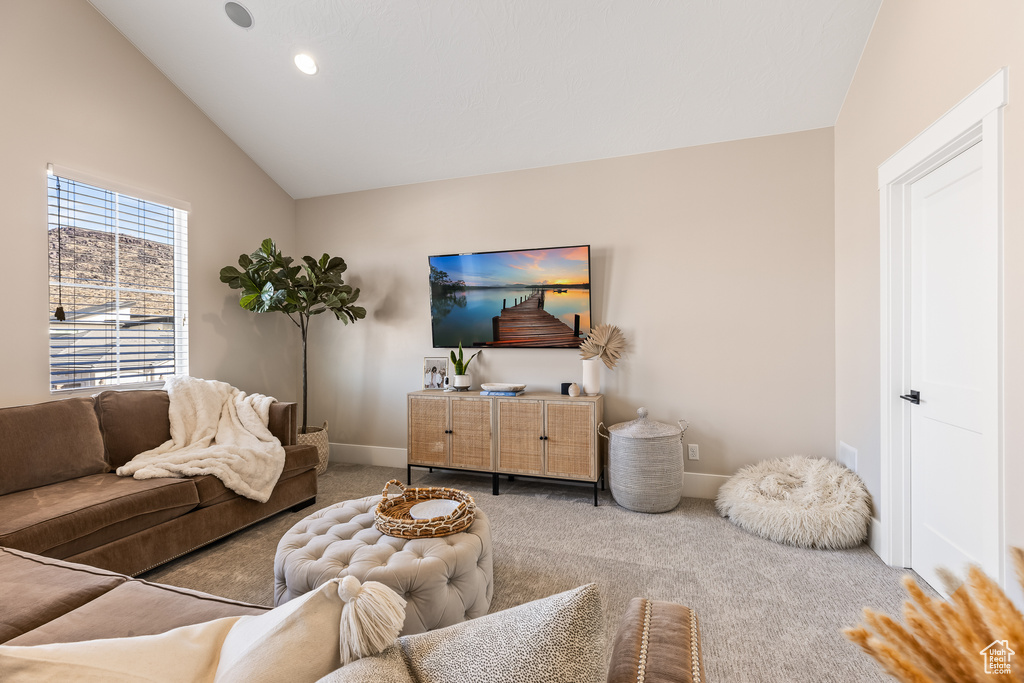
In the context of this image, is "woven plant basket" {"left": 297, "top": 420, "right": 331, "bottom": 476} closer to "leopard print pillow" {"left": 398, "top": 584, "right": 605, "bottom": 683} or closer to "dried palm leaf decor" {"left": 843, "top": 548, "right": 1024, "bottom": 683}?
"leopard print pillow" {"left": 398, "top": 584, "right": 605, "bottom": 683}

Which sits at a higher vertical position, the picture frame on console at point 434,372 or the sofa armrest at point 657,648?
the picture frame on console at point 434,372

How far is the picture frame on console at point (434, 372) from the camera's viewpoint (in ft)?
13.3

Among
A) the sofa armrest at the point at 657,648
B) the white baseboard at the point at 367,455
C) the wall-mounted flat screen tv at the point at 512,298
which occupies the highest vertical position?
the wall-mounted flat screen tv at the point at 512,298

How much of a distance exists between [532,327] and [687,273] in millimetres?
1230

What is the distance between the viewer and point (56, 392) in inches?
112

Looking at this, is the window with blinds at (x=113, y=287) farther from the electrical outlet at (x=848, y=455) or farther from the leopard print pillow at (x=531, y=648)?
the electrical outlet at (x=848, y=455)

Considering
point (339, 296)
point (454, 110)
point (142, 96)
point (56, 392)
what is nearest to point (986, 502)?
point (454, 110)

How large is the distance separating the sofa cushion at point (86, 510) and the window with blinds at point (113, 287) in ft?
3.09

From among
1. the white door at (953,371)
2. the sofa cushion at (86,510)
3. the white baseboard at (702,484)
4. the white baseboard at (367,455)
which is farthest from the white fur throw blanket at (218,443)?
the white door at (953,371)

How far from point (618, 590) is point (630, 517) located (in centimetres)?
98

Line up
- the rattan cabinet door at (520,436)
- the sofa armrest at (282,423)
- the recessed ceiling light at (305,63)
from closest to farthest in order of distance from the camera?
1. the recessed ceiling light at (305,63)
2. the sofa armrest at (282,423)
3. the rattan cabinet door at (520,436)

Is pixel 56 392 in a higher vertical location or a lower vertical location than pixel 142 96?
lower

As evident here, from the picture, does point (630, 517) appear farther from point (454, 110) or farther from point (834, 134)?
point (454, 110)

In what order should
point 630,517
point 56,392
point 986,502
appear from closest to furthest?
point 986,502 < point 56,392 < point 630,517
